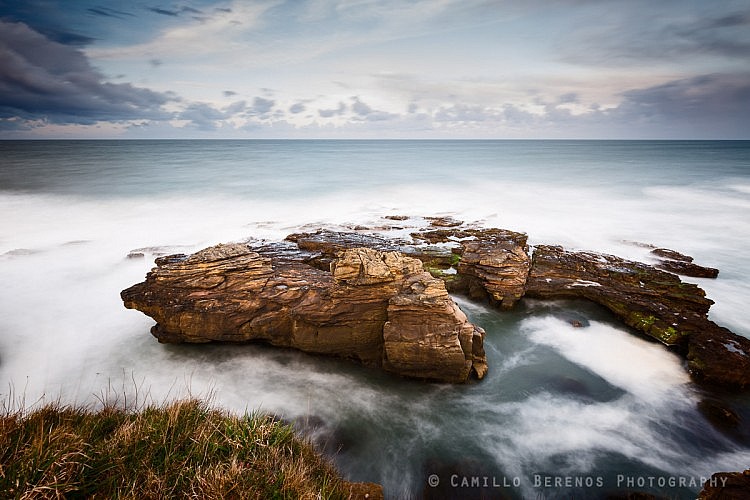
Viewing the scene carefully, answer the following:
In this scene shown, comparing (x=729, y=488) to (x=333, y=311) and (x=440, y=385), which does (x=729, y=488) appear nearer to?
(x=440, y=385)

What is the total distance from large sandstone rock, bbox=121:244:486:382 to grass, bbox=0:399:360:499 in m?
4.25

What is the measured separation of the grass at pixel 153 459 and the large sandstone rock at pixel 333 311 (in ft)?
13.9

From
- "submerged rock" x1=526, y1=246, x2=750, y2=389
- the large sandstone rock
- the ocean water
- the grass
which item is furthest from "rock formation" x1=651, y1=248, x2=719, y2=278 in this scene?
the grass

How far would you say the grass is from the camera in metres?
3.43

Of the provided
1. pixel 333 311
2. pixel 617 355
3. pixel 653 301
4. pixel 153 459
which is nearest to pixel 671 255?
pixel 653 301

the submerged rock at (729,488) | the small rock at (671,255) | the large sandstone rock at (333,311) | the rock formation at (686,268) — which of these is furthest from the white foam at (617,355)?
the small rock at (671,255)

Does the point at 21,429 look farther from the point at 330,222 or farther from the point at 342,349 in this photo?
the point at 330,222

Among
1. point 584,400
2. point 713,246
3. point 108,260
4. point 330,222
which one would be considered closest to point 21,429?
point 584,400

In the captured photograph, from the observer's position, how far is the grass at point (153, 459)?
3.43m

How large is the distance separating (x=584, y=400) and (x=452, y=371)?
10.1ft

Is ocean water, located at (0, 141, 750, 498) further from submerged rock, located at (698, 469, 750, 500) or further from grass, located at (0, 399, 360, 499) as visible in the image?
submerged rock, located at (698, 469, 750, 500)

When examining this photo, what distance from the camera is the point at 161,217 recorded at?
23344mm

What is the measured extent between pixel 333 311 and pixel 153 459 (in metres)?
5.58

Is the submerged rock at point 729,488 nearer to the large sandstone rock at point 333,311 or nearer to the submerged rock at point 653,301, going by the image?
the submerged rock at point 653,301
